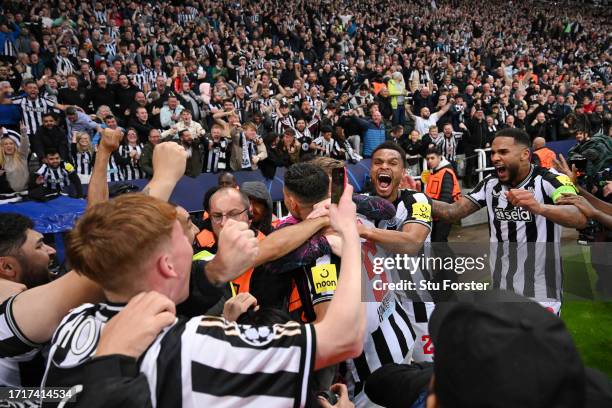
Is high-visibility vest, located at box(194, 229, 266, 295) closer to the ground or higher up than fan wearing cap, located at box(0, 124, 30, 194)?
closer to the ground

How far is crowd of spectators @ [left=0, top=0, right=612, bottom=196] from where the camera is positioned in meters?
9.46

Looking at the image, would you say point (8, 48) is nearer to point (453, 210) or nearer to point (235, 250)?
point (453, 210)

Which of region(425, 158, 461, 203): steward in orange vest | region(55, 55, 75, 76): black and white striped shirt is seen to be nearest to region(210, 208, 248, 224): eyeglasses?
region(425, 158, 461, 203): steward in orange vest

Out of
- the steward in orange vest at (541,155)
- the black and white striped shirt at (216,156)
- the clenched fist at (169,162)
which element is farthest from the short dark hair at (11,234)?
the steward in orange vest at (541,155)

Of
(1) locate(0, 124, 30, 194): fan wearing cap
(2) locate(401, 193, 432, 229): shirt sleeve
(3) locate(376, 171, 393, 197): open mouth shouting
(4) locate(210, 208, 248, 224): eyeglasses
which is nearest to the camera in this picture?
(4) locate(210, 208, 248, 224): eyeglasses

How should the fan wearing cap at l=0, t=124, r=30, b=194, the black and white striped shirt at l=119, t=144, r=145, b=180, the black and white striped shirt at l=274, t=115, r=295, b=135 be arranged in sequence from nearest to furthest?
the fan wearing cap at l=0, t=124, r=30, b=194, the black and white striped shirt at l=119, t=144, r=145, b=180, the black and white striped shirt at l=274, t=115, r=295, b=135

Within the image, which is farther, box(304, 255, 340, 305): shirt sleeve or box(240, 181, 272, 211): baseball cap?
box(240, 181, 272, 211): baseball cap

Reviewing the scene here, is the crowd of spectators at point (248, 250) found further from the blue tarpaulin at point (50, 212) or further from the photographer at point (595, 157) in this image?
the blue tarpaulin at point (50, 212)

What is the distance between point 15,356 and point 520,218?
A: 3474mm

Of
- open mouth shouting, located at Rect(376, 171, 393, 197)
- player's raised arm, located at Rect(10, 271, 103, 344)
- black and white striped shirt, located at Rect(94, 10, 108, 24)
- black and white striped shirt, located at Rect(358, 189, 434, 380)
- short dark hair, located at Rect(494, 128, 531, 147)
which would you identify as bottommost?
black and white striped shirt, located at Rect(358, 189, 434, 380)

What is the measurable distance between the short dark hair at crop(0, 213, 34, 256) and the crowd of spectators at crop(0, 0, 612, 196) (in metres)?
Answer: 5.71

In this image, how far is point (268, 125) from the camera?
11.6 metres

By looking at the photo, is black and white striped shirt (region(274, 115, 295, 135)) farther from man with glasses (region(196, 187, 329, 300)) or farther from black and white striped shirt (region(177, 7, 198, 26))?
man with glasses (region(196, 187, 329, 300))

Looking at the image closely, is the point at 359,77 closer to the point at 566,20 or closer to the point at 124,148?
the point at 124,148
